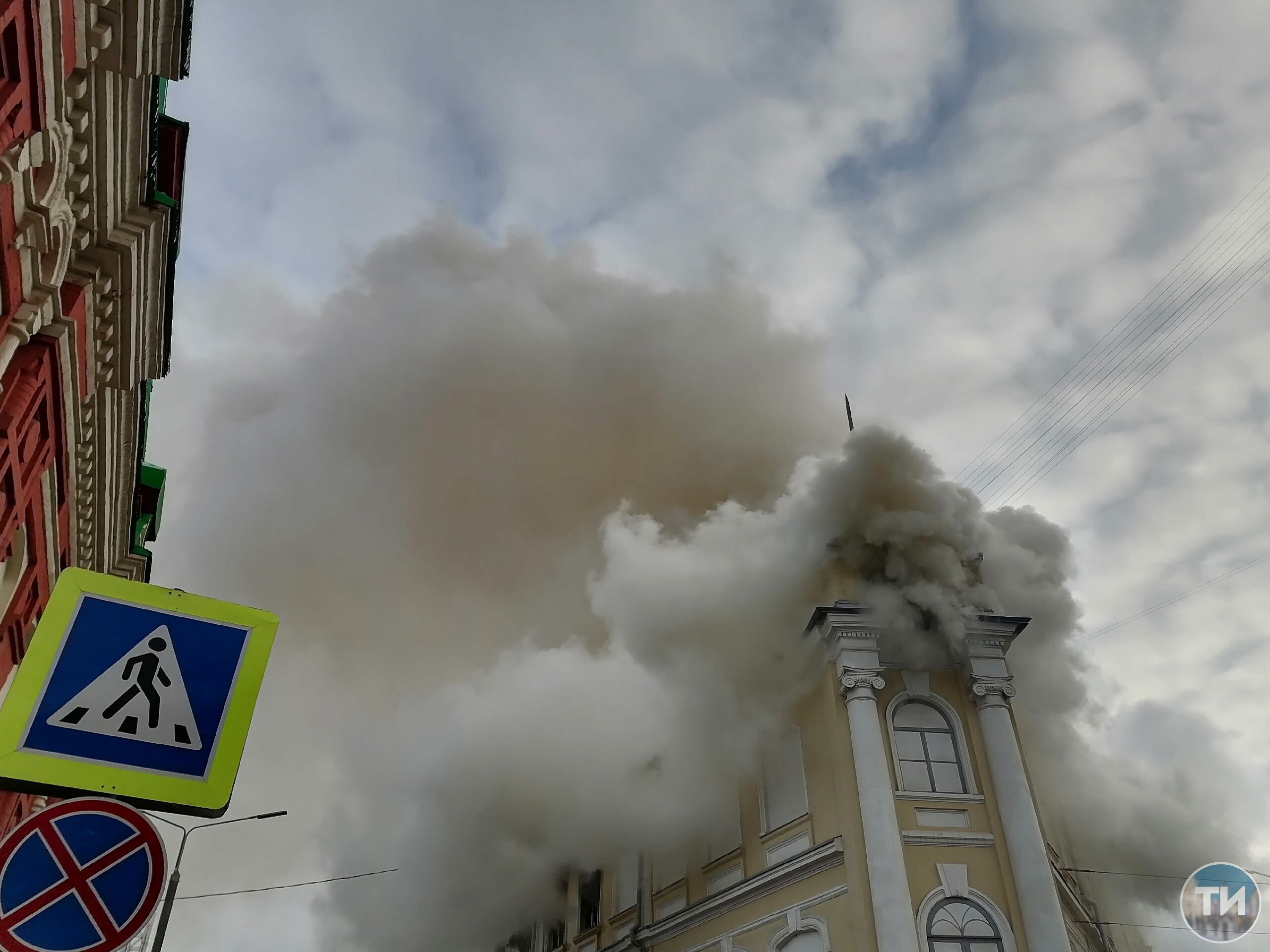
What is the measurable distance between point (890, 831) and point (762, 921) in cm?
296

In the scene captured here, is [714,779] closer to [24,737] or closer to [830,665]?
[830,665]

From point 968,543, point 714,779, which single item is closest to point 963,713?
point 968,543

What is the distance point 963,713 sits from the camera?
1370 centimetres

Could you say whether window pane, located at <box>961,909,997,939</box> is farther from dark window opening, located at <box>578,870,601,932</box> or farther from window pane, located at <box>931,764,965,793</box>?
dark window opening, located at <box>578,870,601,932</box>

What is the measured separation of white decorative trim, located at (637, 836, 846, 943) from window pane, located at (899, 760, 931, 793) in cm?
133

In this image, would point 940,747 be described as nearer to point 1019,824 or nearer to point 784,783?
point 1019,824

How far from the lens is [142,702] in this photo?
12.4 feet

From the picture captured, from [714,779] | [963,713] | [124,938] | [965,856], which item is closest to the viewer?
[124,938]

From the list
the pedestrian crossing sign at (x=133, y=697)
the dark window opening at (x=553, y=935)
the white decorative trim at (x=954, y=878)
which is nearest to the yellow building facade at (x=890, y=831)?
the white decorative trim at (x=954, y=878)

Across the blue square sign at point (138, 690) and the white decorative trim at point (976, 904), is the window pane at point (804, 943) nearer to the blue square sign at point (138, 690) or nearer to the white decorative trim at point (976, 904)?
the white decorative trim at point (976, 904)

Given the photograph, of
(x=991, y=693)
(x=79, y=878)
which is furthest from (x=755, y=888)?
(x=79, y=878)

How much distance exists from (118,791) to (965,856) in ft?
39.1

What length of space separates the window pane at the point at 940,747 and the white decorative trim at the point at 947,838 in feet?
3.71

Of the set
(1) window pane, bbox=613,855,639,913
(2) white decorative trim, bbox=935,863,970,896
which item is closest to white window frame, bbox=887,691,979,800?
(2) white decorative trim, bbox=935,863,970,896
